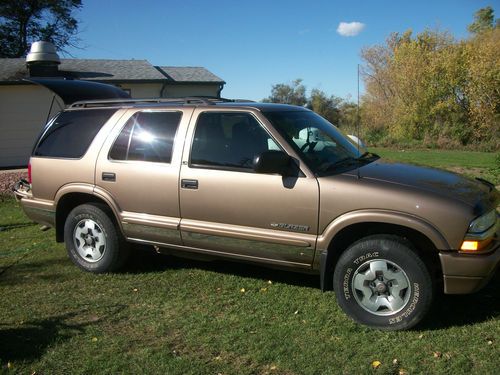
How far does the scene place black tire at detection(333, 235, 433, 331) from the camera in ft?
12.3

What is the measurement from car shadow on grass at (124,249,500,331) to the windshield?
1270 millimetres

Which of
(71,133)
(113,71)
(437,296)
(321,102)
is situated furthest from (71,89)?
(321,102)

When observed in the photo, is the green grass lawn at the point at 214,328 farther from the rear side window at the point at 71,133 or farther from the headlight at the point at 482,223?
the rear side window at the point at 71,133

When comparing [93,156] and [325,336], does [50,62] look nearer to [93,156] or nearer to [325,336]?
[93,156]

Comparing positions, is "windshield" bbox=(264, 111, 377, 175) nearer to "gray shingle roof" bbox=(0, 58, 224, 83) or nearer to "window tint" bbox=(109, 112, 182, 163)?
"window tint" bbox=(109, 112, 182, 163)

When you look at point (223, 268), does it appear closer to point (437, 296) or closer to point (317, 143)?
point (317, 143)

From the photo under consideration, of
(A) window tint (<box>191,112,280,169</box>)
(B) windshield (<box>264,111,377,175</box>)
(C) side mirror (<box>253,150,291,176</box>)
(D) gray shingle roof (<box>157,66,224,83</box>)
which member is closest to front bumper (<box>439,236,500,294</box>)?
(B) windshield (<box>264,111,377,175</box>)

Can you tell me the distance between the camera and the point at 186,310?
4387 mm

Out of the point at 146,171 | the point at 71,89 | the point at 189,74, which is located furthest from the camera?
the point at 189,74

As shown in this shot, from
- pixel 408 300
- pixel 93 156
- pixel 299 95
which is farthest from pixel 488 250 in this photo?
pixel 299 95

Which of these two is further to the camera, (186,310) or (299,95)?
(299,95)

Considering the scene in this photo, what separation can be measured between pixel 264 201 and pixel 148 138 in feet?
4.96

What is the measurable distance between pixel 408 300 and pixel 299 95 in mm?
46668

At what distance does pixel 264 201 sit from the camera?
13.9 ft
